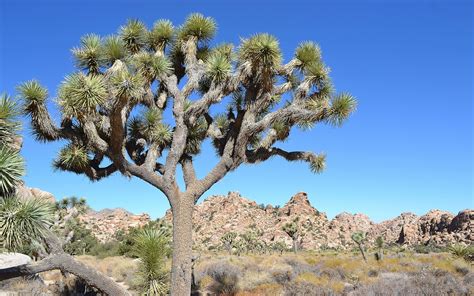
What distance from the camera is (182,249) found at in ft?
25.7

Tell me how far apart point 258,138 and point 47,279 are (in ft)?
35.2

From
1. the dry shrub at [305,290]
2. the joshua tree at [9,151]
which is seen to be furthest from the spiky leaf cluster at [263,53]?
the dry shrub at [305,290]

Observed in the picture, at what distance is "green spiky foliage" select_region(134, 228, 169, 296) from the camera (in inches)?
310

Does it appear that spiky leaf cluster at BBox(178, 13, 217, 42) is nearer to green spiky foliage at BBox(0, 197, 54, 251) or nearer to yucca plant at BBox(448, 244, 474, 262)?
green spiky foliage at BBox(0, 197, 54, 251)

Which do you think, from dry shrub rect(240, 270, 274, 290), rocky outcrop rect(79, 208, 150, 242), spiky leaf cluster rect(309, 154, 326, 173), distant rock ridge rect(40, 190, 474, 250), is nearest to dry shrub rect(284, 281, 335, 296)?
dry shrub rect(240, 270, 274, 290)

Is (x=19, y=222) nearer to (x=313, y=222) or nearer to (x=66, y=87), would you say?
(x=66, y=87)

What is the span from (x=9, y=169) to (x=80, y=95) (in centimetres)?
174

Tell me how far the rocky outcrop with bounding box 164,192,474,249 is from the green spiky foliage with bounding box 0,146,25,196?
52094 millimetres

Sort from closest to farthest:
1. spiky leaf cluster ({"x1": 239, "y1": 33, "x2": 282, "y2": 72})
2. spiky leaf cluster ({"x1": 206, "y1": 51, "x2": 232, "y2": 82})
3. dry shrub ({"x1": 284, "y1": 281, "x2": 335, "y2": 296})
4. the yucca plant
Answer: spiky leaf cluster ({"x1": 239, "y1": 33, "x2": 282, "y2": 72}) < spiky leaf cluster ({"x1": 206, "y1": 51, "x2": 232, "y2": 82}) < dry shrub ({"x1": 284, "y1": 281, "x2": 335, "y2": 296}) < the yucca plant

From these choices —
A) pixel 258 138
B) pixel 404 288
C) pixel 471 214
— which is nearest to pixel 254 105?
pixel 258 138

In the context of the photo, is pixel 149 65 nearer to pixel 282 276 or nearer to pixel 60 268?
pixel 60 268

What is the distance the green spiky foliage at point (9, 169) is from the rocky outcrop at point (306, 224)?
52.1m

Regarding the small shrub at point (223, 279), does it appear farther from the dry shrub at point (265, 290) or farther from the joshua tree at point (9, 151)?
the joshua tree at point (9, 151)

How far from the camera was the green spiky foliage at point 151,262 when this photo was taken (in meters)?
7.87
